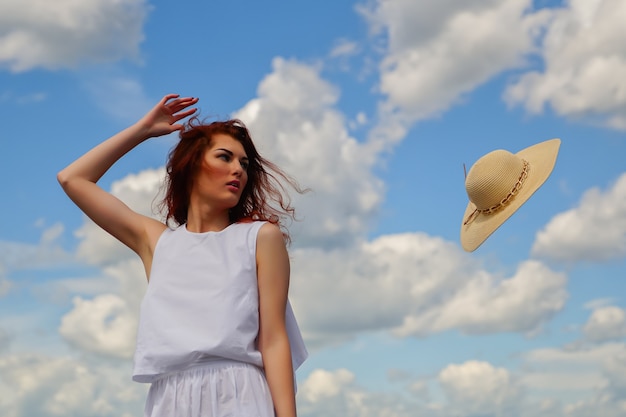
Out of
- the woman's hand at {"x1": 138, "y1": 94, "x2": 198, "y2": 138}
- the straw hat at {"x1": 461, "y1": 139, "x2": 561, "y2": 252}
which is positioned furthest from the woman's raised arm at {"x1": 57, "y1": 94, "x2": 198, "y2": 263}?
the straw hat at {"x1": 461, "y1": 139, "x2": 561, "y2": 252}

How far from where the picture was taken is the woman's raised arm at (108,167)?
15.9ft

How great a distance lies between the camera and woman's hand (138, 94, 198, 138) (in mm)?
5023

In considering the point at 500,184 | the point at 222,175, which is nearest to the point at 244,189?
the point at 222,175

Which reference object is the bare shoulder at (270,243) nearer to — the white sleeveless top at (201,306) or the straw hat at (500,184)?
the white sleeveless top at (201,306)

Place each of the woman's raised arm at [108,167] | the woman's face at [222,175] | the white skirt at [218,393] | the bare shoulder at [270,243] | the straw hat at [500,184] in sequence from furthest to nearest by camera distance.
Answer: the straw hat at [500,184]
the woman's raised arm at [108,167]
the woman's face at [222,175]
the bare shoulder at [270,243]
the white skirt at [218,393]

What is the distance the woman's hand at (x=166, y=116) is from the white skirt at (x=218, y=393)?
4.86 ft

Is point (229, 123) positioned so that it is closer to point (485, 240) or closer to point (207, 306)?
point (207, 306)

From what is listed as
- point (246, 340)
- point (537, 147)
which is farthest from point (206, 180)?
point (537, 147)

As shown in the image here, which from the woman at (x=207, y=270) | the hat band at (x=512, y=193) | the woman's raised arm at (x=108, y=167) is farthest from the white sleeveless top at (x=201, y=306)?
the hat band at (x=512, y=193)

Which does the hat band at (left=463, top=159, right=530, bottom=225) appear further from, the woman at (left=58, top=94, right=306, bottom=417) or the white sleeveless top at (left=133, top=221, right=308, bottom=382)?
the white sleeveless top at (left=133, top=221, right=308, bottom=382)

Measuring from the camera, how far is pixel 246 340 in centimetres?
427

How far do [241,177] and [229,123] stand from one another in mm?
357

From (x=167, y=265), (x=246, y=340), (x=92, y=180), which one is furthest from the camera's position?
(x=92, y=180)

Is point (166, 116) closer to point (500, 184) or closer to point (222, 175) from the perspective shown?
point (222, 175)
